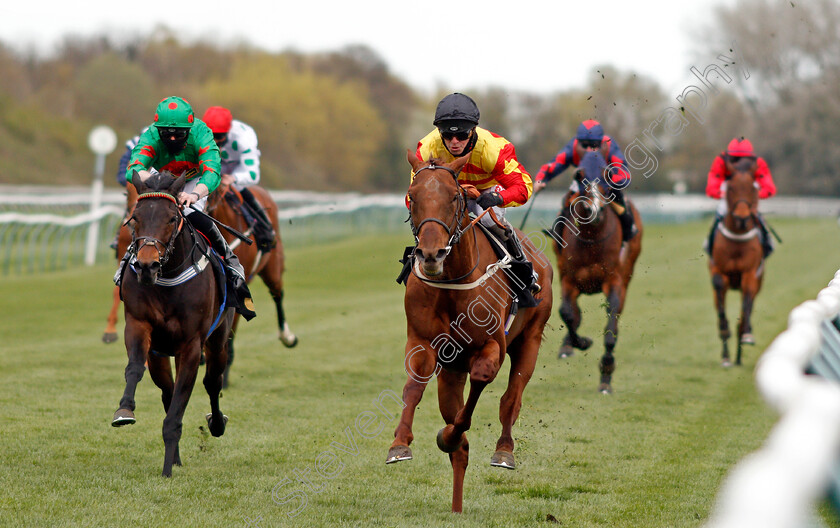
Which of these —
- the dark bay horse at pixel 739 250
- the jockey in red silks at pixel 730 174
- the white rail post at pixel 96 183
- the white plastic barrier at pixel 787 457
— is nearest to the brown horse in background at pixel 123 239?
the jockey in red silks at pixel 730 174

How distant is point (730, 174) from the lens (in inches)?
411

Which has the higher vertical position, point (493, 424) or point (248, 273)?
point (248, 273)

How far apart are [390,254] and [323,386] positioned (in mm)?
14459

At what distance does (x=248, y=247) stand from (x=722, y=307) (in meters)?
5.33

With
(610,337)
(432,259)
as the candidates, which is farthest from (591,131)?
(432,259)

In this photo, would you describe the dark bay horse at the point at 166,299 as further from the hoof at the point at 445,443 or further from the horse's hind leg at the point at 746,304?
the horse's hind leg at the point at 746,304

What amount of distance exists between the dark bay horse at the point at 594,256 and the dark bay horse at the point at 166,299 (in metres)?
3.86

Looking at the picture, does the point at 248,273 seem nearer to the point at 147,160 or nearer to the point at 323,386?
the point at 323,386

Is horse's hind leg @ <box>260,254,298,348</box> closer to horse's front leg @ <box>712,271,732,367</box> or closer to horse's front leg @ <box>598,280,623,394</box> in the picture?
horse's front leg @ <box>598,280,623,394</box>

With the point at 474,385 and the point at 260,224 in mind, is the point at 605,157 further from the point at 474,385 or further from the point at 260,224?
the point at 474,385

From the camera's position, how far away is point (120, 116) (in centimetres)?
4047

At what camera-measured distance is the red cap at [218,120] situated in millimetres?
8234

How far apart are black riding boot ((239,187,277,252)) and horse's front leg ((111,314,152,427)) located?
3.28 meters

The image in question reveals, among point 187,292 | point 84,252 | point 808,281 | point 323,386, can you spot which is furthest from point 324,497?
point 808,281
